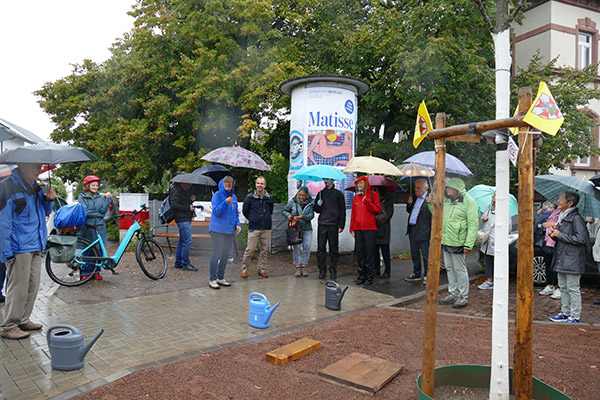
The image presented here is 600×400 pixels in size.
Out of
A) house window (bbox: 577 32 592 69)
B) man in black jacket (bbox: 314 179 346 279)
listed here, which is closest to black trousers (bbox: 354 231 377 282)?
man in black jacket (bbox: 314 179 346 279)

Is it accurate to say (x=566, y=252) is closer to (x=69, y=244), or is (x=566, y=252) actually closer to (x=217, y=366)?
(x=217, y=366)

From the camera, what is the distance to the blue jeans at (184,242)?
30.3 ft

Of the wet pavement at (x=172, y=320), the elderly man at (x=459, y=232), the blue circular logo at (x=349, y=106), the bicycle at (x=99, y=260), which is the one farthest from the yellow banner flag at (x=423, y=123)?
the blue circular logo at (x=349, y=106)

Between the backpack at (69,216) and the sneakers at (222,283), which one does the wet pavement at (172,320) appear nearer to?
the sneakers at (222,283)

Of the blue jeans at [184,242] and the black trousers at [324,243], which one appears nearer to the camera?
the black trousers at [324,243]

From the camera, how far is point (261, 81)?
16406 mm

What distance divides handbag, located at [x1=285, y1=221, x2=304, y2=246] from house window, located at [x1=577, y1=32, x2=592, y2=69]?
19.8 meters

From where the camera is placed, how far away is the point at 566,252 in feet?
19.2

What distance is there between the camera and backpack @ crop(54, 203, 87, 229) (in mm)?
7105

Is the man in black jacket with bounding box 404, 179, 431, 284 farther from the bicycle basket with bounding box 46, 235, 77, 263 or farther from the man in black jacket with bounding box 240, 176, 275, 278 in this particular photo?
the bicycle basket with bounding box 46, 235, 77, 263

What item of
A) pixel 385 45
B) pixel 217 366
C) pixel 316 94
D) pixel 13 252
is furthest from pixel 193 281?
pixel 385 45

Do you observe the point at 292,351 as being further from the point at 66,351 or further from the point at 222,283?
the point at 222,283

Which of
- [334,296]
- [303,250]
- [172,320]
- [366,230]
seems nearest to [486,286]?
[366,230]

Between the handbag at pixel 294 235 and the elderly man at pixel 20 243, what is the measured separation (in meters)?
4.84
